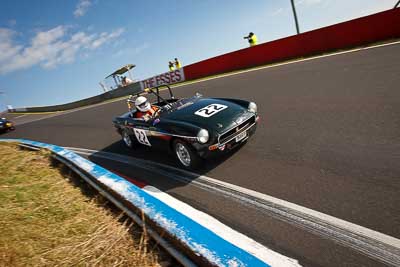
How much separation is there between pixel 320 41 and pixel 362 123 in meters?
10.5

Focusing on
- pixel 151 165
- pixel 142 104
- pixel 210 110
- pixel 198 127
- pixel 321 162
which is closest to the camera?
pixel 321 162

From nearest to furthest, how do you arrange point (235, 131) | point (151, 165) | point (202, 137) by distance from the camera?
point (202, 137) → point (235, 131) → point (151, 165)

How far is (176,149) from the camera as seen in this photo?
15.6 feet

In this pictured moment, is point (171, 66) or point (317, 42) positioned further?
point (171, 66)

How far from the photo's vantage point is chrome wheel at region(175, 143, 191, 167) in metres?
4.58

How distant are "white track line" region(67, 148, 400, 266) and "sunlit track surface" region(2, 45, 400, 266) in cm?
6

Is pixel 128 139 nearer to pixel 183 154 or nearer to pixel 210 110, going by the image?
pixel 183 154

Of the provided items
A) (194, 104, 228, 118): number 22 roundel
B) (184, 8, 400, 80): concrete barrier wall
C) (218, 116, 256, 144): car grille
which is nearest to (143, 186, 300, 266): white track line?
(218, 116, 256, 144): car grille

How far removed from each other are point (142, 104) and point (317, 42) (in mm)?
11094

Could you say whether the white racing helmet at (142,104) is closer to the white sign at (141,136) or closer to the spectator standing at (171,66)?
the white sign at (141,136)

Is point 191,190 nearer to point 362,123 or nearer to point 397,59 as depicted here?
point 362,123

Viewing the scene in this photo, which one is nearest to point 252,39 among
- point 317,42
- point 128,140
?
point 317,42

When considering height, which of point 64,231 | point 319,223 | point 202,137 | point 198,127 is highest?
point 198,127

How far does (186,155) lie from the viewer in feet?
15.2
